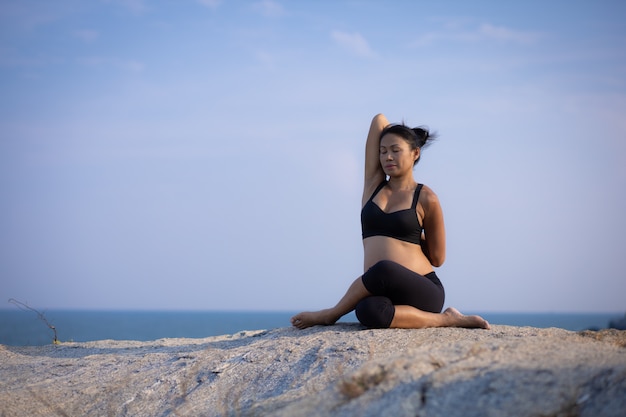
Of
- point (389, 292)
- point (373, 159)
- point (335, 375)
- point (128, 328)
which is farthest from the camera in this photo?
point (128, 328)

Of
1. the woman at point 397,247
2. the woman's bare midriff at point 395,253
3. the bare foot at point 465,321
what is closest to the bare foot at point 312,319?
the woman at point 397,247

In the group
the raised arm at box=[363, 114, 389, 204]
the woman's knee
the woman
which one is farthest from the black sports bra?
the woman's knee

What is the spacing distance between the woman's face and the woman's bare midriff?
699mm

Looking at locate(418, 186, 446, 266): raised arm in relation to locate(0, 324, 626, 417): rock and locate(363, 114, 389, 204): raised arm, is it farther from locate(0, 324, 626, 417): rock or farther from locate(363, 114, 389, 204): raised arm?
locate(0, 324, 626, 417): rock

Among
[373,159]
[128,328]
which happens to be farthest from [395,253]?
[128,328]

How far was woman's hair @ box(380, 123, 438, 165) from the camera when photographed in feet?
20.0

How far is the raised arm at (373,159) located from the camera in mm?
6383

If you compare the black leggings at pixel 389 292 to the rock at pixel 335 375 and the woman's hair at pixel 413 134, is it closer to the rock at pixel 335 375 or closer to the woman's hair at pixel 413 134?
the rock at pixel 335 375

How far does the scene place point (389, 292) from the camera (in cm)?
551

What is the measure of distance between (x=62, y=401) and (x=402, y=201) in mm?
3478

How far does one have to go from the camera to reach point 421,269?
5.88m

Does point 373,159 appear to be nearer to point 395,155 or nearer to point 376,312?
point 395,155

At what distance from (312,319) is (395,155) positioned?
5.88 ft

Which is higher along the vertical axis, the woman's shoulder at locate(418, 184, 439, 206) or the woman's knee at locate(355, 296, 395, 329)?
the woman's shoulder at locate(418, 184, 439, 206)
